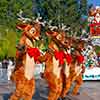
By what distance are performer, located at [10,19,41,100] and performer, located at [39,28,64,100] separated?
0.41 m

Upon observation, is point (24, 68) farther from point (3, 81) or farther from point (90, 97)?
point (3, 81)

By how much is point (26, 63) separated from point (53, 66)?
81 centimetres

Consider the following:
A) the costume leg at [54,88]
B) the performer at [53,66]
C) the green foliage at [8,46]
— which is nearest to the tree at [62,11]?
the green foliage at [8,46]

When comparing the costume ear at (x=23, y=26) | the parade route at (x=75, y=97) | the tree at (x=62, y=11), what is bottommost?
the parade route at (x=75, y=97)

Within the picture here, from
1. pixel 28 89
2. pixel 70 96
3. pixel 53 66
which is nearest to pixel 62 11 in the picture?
pixel 70 96

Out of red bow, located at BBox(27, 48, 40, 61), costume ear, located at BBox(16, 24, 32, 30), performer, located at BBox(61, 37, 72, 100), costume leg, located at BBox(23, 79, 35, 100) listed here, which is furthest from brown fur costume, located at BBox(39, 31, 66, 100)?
→ performer, located at BBox(61, 37, 72, 100)

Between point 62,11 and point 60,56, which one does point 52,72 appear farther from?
point 62,11

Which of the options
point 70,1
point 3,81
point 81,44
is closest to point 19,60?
point 81,44

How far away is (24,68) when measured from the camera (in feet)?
32.6

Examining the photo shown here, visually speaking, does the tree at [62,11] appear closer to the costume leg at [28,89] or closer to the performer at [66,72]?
the performer at [66,72]

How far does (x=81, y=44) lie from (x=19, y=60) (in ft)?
10.5

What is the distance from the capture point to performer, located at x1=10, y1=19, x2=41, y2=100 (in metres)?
9.89

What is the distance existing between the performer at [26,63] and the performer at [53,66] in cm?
41

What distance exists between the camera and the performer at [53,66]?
10375 mm
